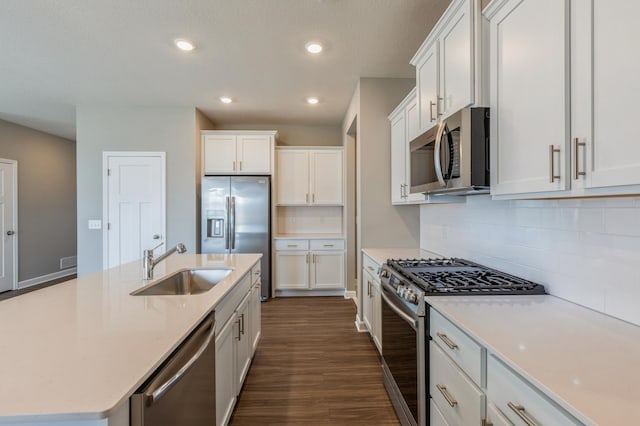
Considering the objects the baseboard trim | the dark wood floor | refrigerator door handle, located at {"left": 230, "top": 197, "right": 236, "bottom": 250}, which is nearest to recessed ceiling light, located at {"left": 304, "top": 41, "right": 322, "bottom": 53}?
refrigerator door handle, located at {"left": 230, "top": 197, "right": 236, "bottom": 250}

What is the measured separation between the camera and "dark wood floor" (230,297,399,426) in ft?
6.45

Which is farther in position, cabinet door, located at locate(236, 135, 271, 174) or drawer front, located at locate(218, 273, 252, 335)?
cabinet door, located at locate(236, 135, 271, 174)

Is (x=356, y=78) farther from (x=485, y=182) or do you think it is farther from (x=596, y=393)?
(x=596, y=393)

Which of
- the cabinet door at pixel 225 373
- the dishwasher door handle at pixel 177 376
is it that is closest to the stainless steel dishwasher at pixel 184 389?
the dishwasher door handle at pixel 177 376

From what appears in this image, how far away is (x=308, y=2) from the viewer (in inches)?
83.6

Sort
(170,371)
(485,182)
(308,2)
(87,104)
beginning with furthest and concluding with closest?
(87,104), (308,2), (485,182), (170,371)

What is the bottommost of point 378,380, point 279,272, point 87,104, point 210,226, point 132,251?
point 378,380

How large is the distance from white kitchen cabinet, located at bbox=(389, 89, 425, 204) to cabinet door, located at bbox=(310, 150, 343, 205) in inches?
62.9

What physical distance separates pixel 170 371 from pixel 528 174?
1526 millimetres

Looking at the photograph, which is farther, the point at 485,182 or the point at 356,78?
the point at 356,78

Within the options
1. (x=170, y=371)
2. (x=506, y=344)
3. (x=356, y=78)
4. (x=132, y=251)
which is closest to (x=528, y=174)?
(x=506, y=344)

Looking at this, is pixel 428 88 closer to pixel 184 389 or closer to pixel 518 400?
pixel 518 400

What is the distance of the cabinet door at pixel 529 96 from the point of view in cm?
111

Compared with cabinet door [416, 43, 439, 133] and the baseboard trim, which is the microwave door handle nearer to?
cabinet door [416, 43, 439, 133]
